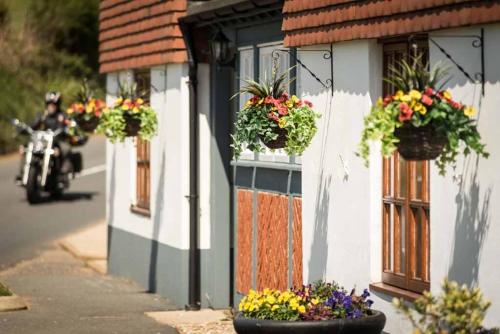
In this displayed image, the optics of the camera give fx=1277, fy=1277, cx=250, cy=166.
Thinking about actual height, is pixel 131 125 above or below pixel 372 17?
below

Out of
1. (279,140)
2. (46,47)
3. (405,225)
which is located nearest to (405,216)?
(405,225)

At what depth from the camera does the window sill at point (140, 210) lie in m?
16.1

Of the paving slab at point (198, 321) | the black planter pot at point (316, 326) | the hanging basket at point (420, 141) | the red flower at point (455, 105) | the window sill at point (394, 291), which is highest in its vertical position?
the red flower at point (455, 105)

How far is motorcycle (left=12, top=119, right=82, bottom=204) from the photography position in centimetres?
2419

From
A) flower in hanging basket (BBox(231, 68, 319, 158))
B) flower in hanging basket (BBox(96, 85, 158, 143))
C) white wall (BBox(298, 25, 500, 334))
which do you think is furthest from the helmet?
flower in hanging basket (BBox(231, 68, 319, 158))

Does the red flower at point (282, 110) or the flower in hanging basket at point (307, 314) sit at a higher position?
the red flower at point (282, 110)

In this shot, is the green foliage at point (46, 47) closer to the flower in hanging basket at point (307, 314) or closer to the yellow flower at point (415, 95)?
the flower in hanging basket at point (307, 314)

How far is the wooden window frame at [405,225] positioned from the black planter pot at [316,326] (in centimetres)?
47

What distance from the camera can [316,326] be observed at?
891 cm

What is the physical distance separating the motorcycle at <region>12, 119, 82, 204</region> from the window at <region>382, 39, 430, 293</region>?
47.8 feet

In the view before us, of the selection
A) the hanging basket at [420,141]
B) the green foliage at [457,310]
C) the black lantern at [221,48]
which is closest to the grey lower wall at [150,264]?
the black lantern at [221,48]

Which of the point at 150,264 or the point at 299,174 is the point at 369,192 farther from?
the point at 150,264

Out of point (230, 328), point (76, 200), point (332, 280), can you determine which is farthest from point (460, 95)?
point (76, 200)

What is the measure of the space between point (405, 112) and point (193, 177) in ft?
21.7
